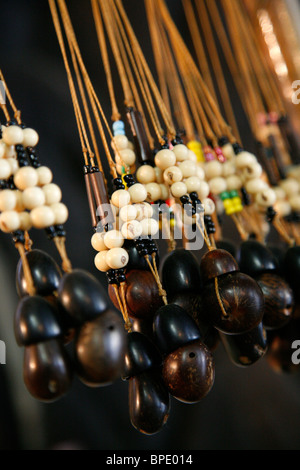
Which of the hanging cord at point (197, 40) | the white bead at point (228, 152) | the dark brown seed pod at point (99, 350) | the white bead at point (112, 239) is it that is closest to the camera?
the dark brown seed pod at point (99, 350)

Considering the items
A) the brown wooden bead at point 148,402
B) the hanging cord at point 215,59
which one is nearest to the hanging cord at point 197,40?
the hanging cord at point 215,59

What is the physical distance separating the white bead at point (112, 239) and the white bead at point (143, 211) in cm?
4

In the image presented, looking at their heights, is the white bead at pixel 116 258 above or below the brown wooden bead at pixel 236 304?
above

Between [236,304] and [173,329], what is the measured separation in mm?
88

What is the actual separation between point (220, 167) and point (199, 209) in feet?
0.48

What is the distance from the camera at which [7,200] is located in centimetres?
43

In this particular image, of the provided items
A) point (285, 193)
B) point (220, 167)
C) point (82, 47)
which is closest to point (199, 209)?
point (220, 167)

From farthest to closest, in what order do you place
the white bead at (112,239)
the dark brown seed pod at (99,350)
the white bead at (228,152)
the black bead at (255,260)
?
1. the white bead at (228,152)
2. the black bead at (255,260)
3. the white bead at (112,239)
4. the dark brown seed pod at (99,350)

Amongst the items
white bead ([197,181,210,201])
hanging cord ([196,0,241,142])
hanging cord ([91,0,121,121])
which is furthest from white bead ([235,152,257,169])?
hanging cord ([196,0,241,142])

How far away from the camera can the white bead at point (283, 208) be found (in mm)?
758

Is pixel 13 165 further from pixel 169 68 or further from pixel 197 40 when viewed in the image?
pixel 197 40

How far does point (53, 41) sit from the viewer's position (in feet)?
2.48

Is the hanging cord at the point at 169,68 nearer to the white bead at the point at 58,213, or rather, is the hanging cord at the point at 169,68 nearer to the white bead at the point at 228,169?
the white bead at the point at 228,169
